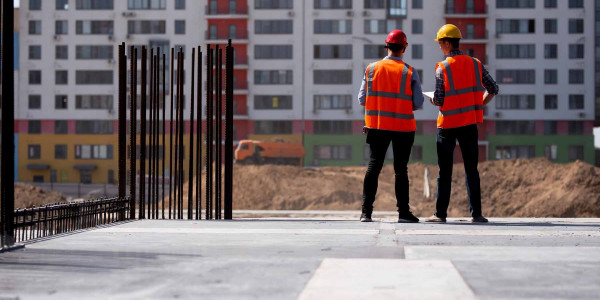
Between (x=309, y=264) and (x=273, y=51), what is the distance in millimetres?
65243

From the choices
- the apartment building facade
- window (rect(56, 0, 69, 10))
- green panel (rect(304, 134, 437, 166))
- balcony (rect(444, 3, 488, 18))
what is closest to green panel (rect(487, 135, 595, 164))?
the apartment building facade

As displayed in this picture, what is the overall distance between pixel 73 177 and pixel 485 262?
2719 inches

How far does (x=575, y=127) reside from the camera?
68.6m

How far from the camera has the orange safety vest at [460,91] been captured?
26.1 ft

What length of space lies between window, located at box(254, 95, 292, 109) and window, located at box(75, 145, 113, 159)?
43.5 feet

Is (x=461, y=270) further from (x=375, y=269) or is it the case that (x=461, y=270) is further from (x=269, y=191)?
(x=269, y=191)

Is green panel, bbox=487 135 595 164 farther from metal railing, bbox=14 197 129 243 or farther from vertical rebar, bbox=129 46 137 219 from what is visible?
metal railing, bbox=14 197 129 243

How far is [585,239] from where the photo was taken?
19.5ft

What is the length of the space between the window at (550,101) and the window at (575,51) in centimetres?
363

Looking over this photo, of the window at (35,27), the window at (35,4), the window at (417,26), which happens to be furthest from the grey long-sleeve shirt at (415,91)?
the window at (35,4)

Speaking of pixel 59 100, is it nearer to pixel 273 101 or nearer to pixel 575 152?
pixel 273 101

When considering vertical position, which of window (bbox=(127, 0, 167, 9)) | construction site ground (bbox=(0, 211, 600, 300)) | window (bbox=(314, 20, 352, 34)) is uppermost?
window (bbox=(127, 0, 167, 9))

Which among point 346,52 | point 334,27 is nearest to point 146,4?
point 334,27

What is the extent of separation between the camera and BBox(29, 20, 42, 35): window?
→ 7012 cm
